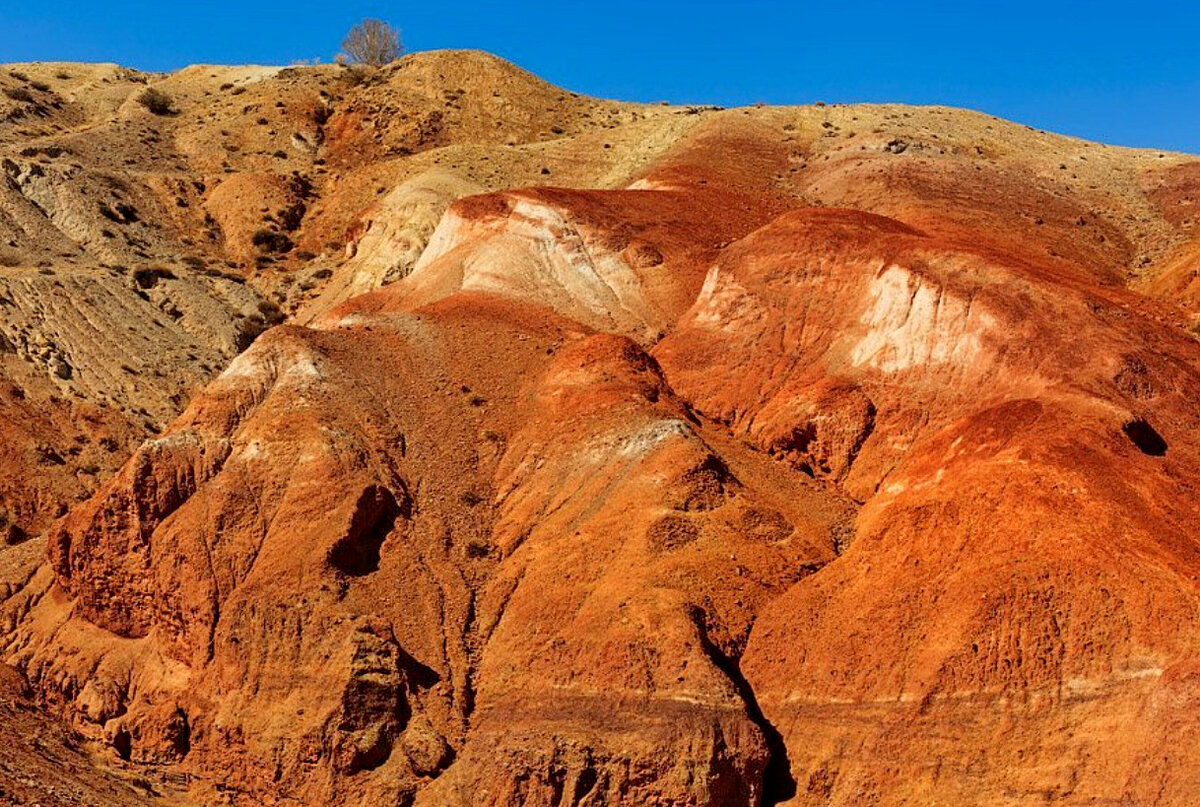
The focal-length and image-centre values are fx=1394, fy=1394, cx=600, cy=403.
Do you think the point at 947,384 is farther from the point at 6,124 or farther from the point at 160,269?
the point at 6,124

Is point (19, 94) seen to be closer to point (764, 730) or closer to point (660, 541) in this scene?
point (660, 541)

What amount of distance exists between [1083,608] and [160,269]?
1630 inches

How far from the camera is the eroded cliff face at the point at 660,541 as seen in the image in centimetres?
2470

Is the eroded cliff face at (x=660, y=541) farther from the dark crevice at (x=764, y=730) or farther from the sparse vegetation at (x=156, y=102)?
the sparse vegetation at (x=156, y=102)

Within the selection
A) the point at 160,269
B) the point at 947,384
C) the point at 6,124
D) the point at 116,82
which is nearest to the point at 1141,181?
the point at 947,384

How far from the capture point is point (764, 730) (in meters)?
26.0

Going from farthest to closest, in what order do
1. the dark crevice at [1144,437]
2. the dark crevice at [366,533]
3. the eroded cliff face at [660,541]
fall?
the dark crevice at [366,533]
the dark crevice at [1144,437]
the eroded cliff face at [660,541]

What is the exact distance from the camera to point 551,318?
39625 mm

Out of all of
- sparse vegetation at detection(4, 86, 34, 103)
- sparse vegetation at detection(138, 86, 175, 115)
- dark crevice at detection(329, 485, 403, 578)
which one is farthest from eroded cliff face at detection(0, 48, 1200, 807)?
sparse vegetation at detection(138, 86, 175, 115)

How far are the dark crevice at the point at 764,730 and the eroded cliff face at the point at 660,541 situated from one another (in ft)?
0.26

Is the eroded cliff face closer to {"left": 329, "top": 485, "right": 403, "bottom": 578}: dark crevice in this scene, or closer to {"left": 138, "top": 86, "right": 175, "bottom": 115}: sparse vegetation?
{"left": 329, "top": 485, "right": 403, "bottom": 578}: dark crevice

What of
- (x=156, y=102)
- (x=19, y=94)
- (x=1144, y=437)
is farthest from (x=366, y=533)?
(x=19, y=94)

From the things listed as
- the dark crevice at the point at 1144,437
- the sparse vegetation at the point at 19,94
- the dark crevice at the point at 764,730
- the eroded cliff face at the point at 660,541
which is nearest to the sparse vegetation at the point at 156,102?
the sparse vegetation at the point at 19,94

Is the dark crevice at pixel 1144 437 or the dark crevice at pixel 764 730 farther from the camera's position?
the dark crevice at pixel 1144 437
